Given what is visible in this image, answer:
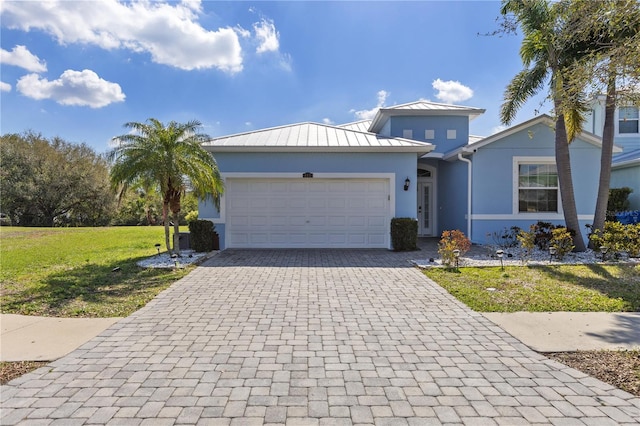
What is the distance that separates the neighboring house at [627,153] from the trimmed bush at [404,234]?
28.5 ft

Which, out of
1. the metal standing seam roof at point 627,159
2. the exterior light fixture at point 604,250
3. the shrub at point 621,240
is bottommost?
the exterior light fixture at point 604,250

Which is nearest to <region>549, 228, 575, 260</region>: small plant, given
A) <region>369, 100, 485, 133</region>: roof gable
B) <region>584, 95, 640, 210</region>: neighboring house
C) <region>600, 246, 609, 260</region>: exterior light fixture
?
<region>600, 246, 609, 260</region>: exterior light fixture

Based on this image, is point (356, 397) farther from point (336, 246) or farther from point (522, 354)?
point (336, 246)

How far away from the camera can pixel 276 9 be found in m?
10.5

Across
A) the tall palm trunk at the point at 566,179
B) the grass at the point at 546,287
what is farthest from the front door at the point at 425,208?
the grass at the point at 546,287

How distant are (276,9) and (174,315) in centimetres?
935

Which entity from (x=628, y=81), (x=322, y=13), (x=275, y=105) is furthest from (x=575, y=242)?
(x=275, y=105)

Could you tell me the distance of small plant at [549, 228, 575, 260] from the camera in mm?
9182

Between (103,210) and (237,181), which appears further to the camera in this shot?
(103,210)

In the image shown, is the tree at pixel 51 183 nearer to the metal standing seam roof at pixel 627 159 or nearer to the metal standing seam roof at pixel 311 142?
the metal standing seam roof at pixel 311 142

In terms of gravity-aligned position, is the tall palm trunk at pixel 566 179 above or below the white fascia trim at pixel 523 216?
above

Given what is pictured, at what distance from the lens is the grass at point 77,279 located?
5.73 metres

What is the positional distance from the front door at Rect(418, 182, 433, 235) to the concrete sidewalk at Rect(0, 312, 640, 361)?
34.7ft

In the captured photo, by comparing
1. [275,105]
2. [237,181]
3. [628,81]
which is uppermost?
[275,105]
